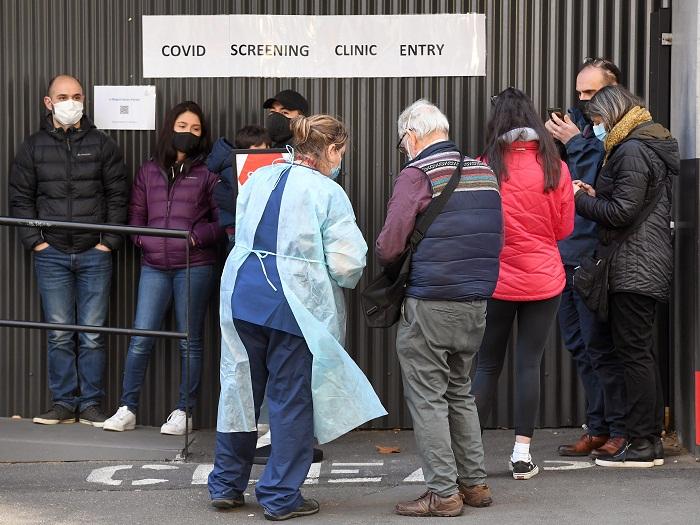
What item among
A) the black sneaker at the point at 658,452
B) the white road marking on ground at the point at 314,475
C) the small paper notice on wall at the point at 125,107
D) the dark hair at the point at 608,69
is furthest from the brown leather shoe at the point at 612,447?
the small paper notice on wall at the point at 125,107

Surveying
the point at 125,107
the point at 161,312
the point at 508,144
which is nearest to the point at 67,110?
the point at 125,107

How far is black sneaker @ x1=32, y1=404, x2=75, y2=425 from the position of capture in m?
7.36

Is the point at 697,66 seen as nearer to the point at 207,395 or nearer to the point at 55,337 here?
the point at 207,395

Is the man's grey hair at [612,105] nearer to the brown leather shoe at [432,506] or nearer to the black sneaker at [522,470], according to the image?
the black sneaker at [522,470]

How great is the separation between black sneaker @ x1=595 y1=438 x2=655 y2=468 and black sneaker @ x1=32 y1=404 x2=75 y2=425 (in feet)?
10.8

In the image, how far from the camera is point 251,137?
686 centimetres

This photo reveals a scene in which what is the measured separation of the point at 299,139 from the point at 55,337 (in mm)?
2702

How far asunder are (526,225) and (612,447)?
55.8 inches

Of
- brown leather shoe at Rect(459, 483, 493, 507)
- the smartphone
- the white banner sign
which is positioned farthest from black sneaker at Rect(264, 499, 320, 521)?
the white banner sign

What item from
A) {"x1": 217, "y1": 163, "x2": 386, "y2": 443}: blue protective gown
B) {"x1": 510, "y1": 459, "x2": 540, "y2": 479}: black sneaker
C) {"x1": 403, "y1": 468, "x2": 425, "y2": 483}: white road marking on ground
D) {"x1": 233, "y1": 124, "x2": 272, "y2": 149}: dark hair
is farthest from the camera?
{"x1": 233, "y1": 124, "x2": 272, "y2": 149}: dark hair

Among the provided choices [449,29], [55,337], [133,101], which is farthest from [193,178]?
[449,29]

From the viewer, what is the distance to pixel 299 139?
5.46 metres

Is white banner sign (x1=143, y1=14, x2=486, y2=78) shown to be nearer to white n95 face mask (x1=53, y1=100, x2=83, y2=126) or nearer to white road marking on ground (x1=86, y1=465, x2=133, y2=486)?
white n95 face mask (x1=53, y1=100, x2=83, y2=126)

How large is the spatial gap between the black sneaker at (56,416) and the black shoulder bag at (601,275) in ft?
10.8
